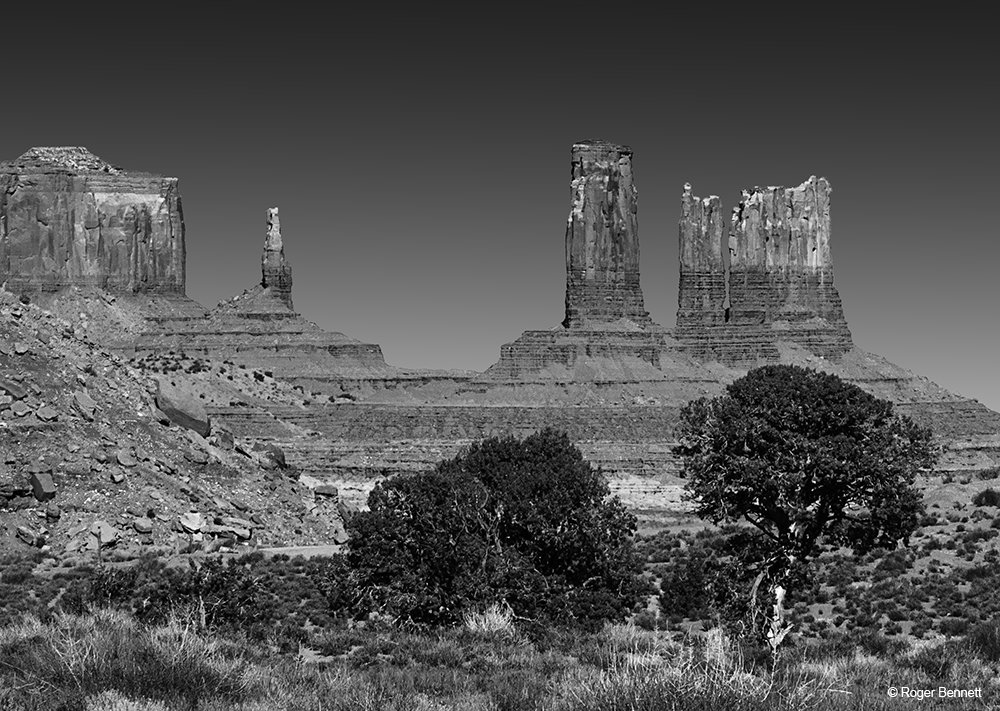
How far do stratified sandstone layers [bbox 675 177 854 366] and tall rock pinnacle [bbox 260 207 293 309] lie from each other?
32.7m

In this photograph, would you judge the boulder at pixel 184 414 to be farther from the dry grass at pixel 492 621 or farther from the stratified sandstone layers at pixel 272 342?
the stratified sandstone layers at pixel 272 342

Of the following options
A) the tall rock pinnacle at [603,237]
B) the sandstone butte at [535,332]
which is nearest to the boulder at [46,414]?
the sandstone butte at [535,332]

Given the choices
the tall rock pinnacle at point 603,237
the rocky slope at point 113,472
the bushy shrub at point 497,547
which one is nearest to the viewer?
the bushy shrub at point 497,547

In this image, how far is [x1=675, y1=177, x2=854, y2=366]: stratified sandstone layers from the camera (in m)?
116

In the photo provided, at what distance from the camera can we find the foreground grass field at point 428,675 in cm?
1401

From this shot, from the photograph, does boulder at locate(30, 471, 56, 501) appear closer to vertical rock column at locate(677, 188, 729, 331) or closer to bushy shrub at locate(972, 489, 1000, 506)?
bushy shrub at locate(972, 489, 1000, 506)

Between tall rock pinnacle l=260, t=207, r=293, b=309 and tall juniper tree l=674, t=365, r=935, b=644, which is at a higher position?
tall rock pinnacle l=260, t=207, r=293, b=309

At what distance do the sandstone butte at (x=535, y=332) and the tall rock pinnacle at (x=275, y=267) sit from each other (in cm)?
12

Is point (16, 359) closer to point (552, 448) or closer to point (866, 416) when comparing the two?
point (552, 448)

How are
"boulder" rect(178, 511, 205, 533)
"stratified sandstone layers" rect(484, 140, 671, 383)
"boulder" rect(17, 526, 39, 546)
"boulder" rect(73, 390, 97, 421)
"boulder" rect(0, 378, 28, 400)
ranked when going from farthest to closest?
"stratified sandstone layers" rect(484, 140, 671, 383) → "boulder" rect(73, 390, 97, 421) → "boulder" rect(0, 378, 28, 400) → "boulder" rect(178, 511, 205, 533) → "boulder" rect(17, 526, 39, 546)

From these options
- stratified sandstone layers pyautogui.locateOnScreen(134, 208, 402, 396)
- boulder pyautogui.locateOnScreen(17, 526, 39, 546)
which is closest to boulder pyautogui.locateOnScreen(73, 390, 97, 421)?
boulder pyautogui.locateOnScreen(17, 526, 39, 546)

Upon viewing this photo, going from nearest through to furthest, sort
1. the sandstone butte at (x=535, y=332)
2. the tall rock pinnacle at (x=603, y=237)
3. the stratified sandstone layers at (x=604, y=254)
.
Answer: the sandstone butte at (x=535, y=332) < the stratified sandstone layers at (x=604, y=254) < the tall rock pinnacle at (x=603, y=237)

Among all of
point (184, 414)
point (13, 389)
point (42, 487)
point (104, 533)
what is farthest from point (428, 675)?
point (184, 414)

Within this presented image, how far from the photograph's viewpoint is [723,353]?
110000 mm
